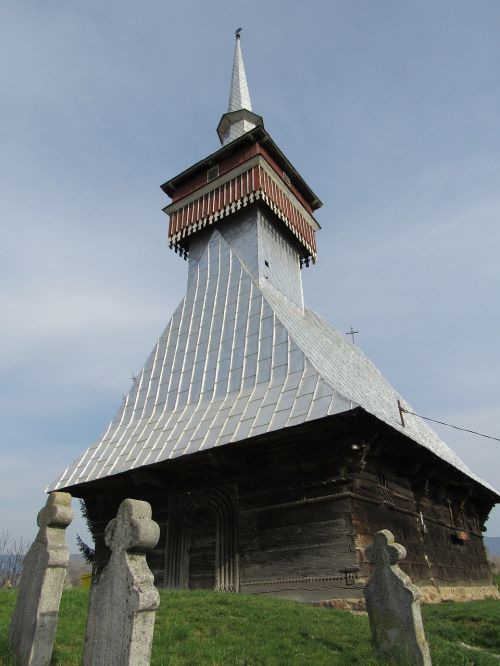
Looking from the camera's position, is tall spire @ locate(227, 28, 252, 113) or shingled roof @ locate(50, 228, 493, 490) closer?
shingled roof @ locate(50, 228, 493, 490)

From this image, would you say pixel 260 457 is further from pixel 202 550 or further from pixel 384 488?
pixel 384 488

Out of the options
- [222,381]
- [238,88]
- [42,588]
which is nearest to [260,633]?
[42,588]

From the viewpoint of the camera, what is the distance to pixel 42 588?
4902mm

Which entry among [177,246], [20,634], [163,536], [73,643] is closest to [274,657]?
[73,643]

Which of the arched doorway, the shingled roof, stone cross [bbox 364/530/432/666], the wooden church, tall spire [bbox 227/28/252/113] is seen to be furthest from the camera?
tall spire [bbox 227/28/252/113]

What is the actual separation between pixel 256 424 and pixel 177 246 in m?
10.2

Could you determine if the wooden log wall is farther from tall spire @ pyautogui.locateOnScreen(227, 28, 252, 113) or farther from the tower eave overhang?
tall spire @ pyautogui.locateOnScreen(227, 28, 252, 113)

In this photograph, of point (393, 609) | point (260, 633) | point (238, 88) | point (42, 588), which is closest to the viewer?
point (42, 588)

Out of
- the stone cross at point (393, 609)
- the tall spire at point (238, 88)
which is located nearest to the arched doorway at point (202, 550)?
the stone cross at point (393, 609)

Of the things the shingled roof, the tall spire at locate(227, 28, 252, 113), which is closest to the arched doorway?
the shingled roof

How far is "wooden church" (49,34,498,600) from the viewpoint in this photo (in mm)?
9953

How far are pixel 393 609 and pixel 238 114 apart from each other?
66.9 feet

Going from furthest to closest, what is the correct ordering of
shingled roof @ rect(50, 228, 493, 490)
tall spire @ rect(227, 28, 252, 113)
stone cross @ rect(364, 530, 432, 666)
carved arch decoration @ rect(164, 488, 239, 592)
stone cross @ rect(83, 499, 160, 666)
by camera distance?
1. tall spire @ rect(227, 28, 252, 113)
2. carved arch decoration @ rect(164, 488, 239, 592)
3. shingled roof @ rect(50, 228, 493, 490)
4. stone cross @ rect(364, 530, 432, 666)
5. stone cross @ rect(83, 499, 160, 666)

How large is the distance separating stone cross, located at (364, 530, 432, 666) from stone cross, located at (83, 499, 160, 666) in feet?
9.12
